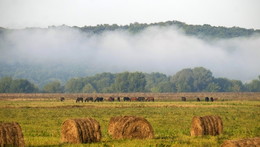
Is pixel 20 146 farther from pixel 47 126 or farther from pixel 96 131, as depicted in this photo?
pixel 47 126

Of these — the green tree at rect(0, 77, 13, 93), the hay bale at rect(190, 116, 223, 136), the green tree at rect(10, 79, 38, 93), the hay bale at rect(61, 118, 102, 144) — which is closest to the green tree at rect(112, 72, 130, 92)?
the green tree at rect(10, 79, 38, 93)

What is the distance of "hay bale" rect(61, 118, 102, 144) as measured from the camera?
24062 millimetres

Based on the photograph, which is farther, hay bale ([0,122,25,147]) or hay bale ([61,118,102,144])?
hay bale ([61,118,102,144])

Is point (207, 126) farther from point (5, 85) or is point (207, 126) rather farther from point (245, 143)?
point (5, 85)

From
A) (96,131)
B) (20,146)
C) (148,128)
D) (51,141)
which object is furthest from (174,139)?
(20,146)

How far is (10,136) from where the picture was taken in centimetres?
2180

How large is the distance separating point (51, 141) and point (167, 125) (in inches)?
493

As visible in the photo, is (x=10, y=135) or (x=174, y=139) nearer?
(x=10, y=135)

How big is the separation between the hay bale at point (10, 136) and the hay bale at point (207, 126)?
1014cm

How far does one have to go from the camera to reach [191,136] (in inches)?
1109

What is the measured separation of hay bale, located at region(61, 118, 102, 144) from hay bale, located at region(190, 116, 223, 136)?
20.6 feet

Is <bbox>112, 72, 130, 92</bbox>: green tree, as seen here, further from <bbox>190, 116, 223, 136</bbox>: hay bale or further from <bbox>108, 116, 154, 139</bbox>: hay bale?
<bbox>108, 116, 154, 139</bbox>: hay bale

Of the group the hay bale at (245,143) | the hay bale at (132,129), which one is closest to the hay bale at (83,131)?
the hay bale at (132,129)

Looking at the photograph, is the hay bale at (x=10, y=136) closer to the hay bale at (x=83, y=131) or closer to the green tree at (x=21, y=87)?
the hay bale at (x=83, y=131)
